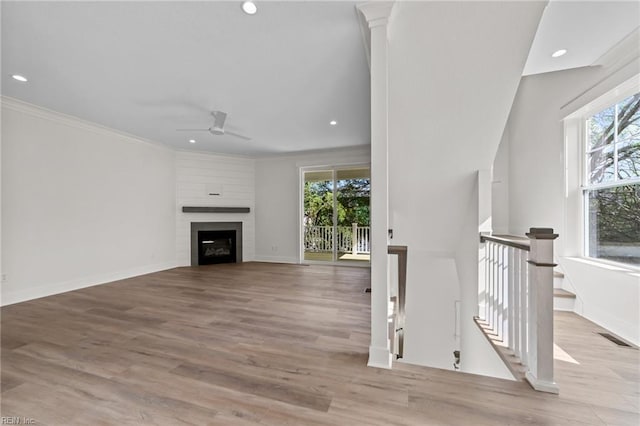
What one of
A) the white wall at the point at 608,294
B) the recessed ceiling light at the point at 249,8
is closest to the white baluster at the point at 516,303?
the white wall at the point at 608,294

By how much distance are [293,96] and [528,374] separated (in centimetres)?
331

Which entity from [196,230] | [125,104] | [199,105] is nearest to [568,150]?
[199,105]

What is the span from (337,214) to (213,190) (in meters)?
2.98

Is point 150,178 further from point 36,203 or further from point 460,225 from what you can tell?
point 460,225

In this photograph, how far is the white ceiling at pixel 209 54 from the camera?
1806 millimetres

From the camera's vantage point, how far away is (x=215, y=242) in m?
5.98

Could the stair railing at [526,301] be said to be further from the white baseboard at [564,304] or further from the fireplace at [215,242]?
the fireplace at [215,242]

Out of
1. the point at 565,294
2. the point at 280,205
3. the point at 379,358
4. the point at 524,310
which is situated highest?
the point at 280,205

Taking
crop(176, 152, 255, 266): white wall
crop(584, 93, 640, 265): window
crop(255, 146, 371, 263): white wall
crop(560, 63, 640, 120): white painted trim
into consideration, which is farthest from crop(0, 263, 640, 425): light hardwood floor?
crop(255, 146, 371, 263): white wall

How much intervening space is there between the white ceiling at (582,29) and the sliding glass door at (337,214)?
3546 millimetres

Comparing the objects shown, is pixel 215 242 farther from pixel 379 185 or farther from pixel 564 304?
pixel 564 304

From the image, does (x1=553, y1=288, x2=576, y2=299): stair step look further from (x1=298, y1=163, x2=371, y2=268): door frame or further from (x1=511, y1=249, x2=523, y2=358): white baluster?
(x1=298, y1=163, x2=371, y2=268): door frame

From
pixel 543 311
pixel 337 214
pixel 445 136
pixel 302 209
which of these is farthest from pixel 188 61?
pixel 337 214

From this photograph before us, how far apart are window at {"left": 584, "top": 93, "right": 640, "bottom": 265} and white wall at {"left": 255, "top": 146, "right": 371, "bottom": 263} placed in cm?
411
